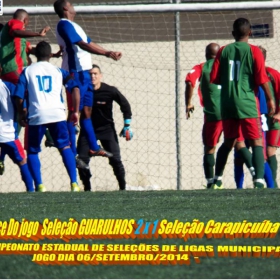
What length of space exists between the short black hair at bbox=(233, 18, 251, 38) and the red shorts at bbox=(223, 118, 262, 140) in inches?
31.9

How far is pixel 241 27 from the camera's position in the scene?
9.28 m

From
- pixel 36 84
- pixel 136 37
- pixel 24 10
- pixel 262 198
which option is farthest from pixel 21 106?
pixel 136 37

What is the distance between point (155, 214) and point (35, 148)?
3313 mm

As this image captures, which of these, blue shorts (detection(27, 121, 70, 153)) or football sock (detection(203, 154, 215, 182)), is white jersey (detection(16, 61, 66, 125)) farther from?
football sock (detection(203, 154, 215, 182))

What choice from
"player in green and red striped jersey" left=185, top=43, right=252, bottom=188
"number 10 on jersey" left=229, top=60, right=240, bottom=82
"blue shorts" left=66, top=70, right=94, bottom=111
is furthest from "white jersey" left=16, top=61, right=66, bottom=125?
"player in green and red striped jersey" left=185, top=43, right=252, bottom=188

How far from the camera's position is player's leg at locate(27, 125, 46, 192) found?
32.2 ft

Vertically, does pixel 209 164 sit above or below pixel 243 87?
below

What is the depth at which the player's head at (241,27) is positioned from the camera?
9.22 m

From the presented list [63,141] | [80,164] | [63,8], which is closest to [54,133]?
[63,141]

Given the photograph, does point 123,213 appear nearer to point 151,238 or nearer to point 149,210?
point 149,210

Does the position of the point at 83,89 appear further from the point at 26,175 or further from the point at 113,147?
the point at 113,147

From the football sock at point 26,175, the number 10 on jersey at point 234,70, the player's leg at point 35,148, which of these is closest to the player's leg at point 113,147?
the football sock at point 26,175

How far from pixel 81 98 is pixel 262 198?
2719 mm

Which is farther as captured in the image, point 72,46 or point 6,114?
point 6,114
